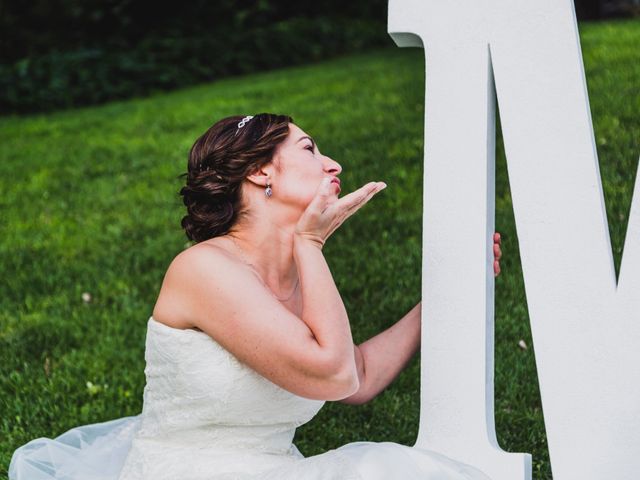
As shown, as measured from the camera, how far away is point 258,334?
100 inches

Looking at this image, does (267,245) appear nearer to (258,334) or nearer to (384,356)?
(258,334)

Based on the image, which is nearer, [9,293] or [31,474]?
[31,474]

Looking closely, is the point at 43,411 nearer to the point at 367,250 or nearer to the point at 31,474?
the point at 31,474

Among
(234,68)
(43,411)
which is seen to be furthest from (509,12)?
(234,68)

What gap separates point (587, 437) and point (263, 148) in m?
1.12

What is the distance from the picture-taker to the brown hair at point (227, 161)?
108 inches

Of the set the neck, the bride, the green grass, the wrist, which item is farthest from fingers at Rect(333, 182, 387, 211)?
the green grass

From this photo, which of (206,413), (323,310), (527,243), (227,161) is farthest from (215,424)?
(527,243)

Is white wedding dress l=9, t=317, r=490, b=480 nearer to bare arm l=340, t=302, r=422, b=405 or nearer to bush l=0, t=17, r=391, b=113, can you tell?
bare arm l=340, t=302, r=422, b=405

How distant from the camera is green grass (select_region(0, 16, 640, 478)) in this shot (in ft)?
12.9

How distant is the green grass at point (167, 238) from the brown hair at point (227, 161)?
1.20 metres

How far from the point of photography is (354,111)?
7688 millimetres

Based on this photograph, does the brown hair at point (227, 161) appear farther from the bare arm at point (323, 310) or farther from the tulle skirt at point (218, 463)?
the tulle skirt at point (218, 463)

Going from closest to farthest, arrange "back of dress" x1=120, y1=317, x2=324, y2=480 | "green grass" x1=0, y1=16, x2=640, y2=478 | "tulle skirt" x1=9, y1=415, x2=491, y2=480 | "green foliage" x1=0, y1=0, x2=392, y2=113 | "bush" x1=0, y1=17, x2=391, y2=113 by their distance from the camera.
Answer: "tulle skirt" x1=9, y1=415, x2=491, y2=480 < "back of dress" x1=120, y1=317, x2=324, y2=480 < "green grass" x1=0, y1=16, x2=640, y2=478 < "bush" x1=0, y1=17, x2=391, y2=113 < "green foliage" x1=0, y1=0, x2=392, y2=113
